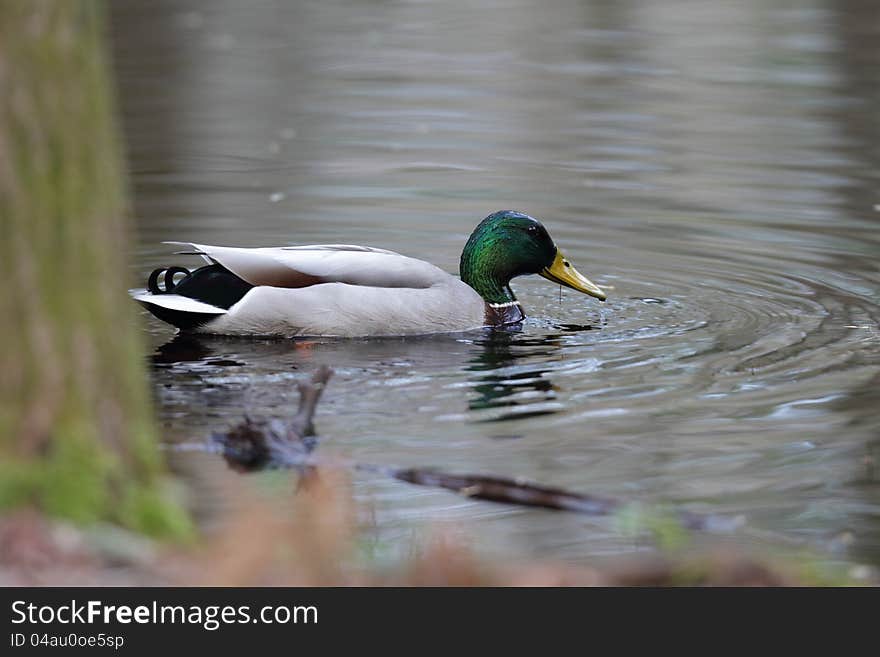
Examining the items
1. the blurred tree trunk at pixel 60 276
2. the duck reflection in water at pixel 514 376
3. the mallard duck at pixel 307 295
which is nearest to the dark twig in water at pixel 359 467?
the duck reflection in water at pixel 514 376

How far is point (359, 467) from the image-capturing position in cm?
605

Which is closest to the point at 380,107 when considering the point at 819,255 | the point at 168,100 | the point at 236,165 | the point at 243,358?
the point at 168,100

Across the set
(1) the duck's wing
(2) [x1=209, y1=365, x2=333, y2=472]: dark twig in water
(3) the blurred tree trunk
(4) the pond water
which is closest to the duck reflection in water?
(4) the pond water

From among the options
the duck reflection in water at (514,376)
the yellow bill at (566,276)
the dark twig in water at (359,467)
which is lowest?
the duck reflection in water at (514,376)

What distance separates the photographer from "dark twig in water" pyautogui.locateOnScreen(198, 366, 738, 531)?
568 cm

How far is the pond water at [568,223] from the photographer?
6.62m

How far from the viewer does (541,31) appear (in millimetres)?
23516

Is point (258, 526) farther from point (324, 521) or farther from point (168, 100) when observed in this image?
point (168, 100)

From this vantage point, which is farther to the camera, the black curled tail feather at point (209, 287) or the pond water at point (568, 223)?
the black curled tail feather at point (209, 287)

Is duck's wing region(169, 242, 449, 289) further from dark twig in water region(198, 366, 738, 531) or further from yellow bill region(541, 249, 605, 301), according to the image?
dark twig in water region(198, 366, 738, 531)

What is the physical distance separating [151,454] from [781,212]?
29.6ft

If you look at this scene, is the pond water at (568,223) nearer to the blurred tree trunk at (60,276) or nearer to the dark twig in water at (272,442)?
the dark twig in water at (272,442)

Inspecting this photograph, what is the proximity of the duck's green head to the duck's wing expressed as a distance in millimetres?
732

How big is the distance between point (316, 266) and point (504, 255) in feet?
4.64
